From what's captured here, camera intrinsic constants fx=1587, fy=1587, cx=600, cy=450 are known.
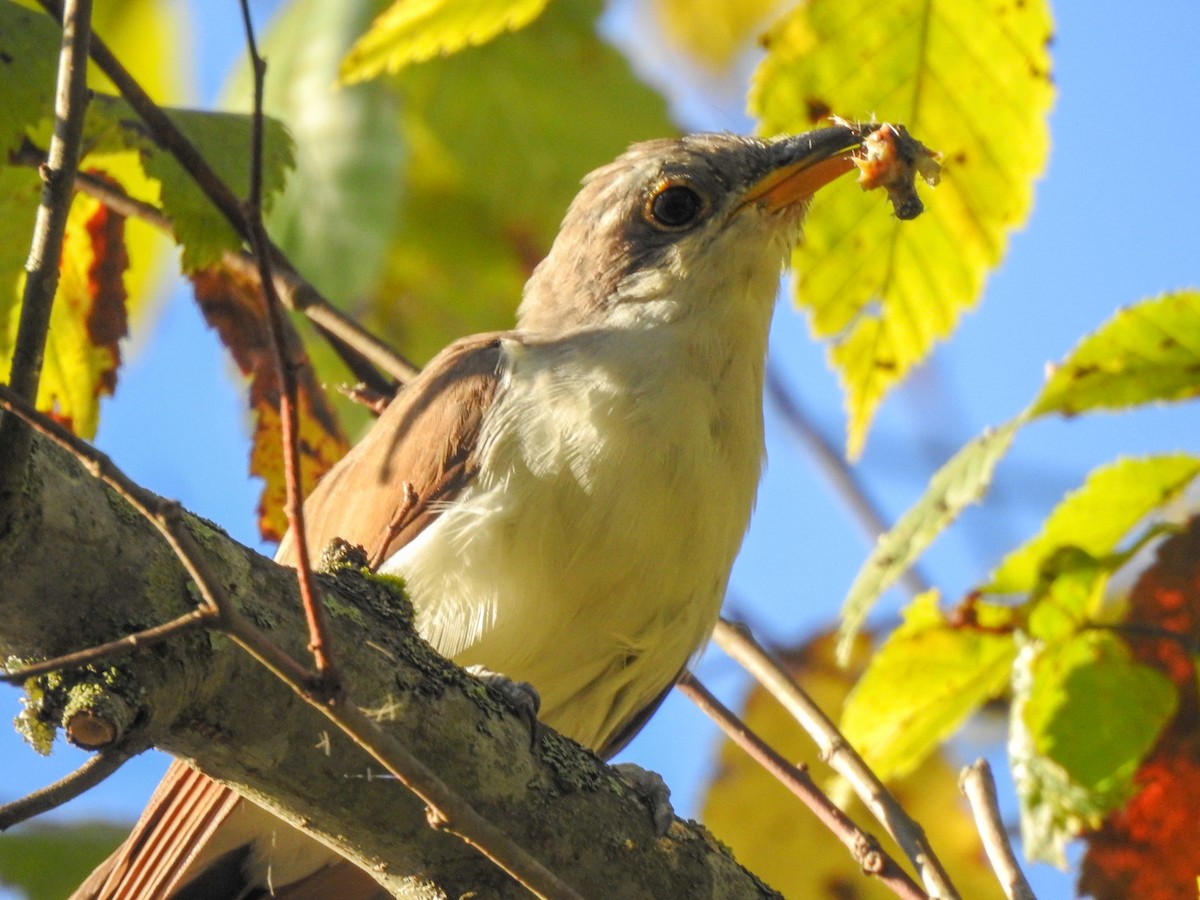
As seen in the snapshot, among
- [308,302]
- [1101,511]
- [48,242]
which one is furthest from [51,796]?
[1101,511]

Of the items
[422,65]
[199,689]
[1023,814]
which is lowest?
[199,689]

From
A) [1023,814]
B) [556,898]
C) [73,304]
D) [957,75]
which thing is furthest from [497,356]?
[556,898]

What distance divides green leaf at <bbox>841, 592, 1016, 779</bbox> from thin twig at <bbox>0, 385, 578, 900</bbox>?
170 centimetres

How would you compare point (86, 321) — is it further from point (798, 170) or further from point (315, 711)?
point (798, 170)

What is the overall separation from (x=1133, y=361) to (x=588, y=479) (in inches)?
49.8

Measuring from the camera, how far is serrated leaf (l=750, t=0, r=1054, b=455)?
337cm

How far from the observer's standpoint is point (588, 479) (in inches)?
150

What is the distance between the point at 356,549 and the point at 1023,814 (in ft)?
5.60

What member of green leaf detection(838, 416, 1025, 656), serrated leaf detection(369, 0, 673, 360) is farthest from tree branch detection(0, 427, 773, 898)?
serrated leaf detection(369, 0, 673, 360)

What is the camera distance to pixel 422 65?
5.66 metres

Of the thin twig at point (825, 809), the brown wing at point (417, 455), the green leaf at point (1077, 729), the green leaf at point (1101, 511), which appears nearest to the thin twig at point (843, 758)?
the thin twig at point (825, 809)

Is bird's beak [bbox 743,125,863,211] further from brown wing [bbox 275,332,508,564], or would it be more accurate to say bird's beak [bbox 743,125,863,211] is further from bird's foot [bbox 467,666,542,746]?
bird's foot [bbox 467,666,542,746]

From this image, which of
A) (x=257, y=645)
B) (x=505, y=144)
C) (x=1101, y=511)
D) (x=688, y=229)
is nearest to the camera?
(x=257, y=645)

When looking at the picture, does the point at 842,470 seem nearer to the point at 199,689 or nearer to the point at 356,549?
the point at 356,549
